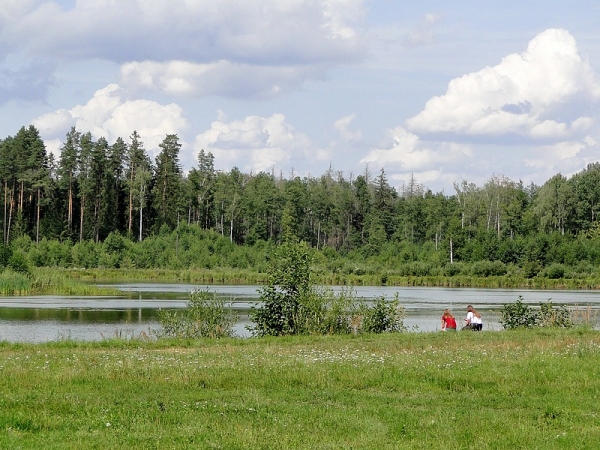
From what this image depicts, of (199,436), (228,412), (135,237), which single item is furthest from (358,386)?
(135,237)

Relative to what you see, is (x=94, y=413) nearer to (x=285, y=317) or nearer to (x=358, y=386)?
(x=358, y=386)

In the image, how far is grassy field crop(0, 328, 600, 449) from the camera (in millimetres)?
12055

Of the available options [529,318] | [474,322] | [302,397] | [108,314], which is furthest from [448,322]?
[108,314]

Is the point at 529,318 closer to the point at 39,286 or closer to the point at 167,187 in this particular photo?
the point at 39,286

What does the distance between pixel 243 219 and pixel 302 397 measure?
423ft

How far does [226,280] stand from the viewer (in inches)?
3733

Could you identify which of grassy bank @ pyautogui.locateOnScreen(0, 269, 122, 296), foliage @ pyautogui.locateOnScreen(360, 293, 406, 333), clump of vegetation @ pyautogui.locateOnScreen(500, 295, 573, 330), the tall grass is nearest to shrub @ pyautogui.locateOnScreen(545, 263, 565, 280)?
grassy bank @ pyautogui.locateOnScreen(0, 269, 122, 296)

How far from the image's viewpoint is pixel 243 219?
471ft

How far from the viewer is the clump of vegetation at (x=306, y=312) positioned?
29.2 meters

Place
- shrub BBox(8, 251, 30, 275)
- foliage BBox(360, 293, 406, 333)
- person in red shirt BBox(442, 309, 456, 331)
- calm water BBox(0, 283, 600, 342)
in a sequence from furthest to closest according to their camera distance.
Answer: shrub BBox(8, 251, 30, 275), calm water BBox(0, 283, 600, 342), person in red shirt BBox(442, 309, 456, 331), foliage BBox(360, 293, 406, 333)

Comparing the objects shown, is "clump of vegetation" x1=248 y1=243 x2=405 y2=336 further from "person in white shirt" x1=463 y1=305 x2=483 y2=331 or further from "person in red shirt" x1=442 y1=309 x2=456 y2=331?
"person in white shirt" x1=463 y1=305 x2=483 y2=331

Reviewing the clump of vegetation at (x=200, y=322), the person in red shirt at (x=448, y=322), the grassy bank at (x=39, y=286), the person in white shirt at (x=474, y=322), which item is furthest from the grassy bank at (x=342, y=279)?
the clump of vegetation at (x=200, y=322)

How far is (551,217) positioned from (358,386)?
125931 mm

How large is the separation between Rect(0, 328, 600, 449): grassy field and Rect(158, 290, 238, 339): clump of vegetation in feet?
17.9
